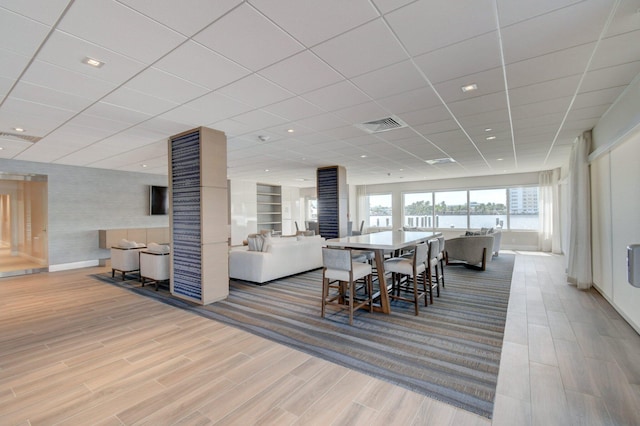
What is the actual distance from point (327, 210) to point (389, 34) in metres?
5.99

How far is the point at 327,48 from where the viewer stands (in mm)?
2275

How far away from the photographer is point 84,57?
2.36 meters

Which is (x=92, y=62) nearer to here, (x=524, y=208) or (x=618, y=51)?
(x=618, y=51)

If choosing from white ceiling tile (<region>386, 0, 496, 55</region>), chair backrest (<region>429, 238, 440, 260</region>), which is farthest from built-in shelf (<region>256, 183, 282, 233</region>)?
white ceiling tile (<region>386, 0, 496, 55</region>)

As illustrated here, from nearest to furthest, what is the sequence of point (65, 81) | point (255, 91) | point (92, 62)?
point (92, 62)
point (65, 81)
point (255, 91)

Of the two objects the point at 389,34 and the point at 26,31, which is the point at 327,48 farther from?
the point at 26,31

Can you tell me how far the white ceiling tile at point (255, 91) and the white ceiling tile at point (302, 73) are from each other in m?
0.12

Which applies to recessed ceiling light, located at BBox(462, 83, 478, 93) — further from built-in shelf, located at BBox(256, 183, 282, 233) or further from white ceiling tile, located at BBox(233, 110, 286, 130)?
built-in shelf, located at BBox(256, 183, 282, 233)

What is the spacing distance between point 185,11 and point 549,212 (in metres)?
11.1

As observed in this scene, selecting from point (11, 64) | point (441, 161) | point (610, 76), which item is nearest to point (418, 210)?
point (441, 161)

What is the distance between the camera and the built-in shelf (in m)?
11.9

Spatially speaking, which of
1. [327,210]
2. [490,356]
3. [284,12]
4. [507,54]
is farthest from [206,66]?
[327,210]

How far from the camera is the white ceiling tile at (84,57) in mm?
2154

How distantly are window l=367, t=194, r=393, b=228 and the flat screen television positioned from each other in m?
8.51
